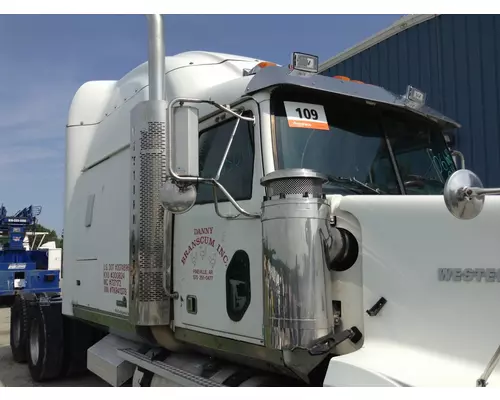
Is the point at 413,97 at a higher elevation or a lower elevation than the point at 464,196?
higher

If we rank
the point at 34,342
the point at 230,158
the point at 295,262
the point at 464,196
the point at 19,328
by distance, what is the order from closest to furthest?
Result: 1. the point at 464,196
2. the point at 295,262
3. the point at 230,158
4. the point at 34,342
5. the point at 19,328

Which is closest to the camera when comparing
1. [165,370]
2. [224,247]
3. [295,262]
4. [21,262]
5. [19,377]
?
[295,262]

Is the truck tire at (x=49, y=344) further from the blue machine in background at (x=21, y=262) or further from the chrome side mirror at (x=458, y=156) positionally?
the blue machine in background at (x=21, y=262)

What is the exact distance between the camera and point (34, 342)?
6.71 m

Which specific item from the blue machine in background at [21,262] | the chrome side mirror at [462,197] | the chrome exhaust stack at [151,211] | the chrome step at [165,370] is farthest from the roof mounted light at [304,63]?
the blue machine in background at [21,262]

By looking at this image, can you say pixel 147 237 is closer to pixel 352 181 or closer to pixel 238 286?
pixel 238 286

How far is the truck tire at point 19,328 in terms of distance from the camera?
23.7 feet

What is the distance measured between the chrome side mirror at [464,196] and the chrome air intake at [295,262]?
0.71m

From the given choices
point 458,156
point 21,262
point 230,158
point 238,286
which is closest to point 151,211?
point 230,158

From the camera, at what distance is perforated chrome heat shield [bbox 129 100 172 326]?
376 cm

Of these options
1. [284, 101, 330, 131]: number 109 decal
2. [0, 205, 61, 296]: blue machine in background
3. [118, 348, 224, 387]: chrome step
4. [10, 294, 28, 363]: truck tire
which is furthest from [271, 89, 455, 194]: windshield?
[0, 205, 61, 296]: blue machine in background

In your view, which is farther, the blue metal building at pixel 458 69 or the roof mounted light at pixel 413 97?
the blue metal building at pixel 458 69

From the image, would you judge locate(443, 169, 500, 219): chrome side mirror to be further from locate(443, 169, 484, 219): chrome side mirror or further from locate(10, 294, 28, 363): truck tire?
locate(10, 294, 28, 363): truck tire

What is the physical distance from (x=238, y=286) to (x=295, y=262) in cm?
69
